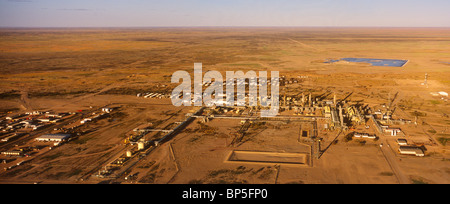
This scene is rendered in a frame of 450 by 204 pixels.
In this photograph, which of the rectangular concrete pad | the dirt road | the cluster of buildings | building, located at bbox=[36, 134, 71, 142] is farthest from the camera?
the cluster of buildings

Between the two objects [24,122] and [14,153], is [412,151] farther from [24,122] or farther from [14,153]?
[24,122]

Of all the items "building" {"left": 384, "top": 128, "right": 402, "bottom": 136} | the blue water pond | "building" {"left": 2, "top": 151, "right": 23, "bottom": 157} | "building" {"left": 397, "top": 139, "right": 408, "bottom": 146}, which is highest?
the blue water pond

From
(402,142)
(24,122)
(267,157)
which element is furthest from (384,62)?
(24,122)

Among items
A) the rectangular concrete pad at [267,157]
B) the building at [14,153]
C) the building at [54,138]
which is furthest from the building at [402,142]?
the building at [14,153]

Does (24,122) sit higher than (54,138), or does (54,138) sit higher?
(24,122)

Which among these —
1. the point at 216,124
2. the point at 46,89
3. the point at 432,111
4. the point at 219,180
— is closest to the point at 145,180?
the point at 219,180

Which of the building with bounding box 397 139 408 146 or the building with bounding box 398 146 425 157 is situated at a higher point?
the building with bounding box 397 139 408 146

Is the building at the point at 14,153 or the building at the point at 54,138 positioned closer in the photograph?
the building at the point at 14,153

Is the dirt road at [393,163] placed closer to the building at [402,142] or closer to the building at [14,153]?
the building at [402,142]

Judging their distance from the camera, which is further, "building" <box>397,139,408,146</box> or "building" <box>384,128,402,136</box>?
"building" <box>384,128,402,136</box>

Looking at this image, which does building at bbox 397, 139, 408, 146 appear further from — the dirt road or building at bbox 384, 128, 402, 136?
building at bbox 384, 128, 402, 136

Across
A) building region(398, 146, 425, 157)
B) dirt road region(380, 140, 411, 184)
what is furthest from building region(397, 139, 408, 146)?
building region(398, 146, 425, 157)
